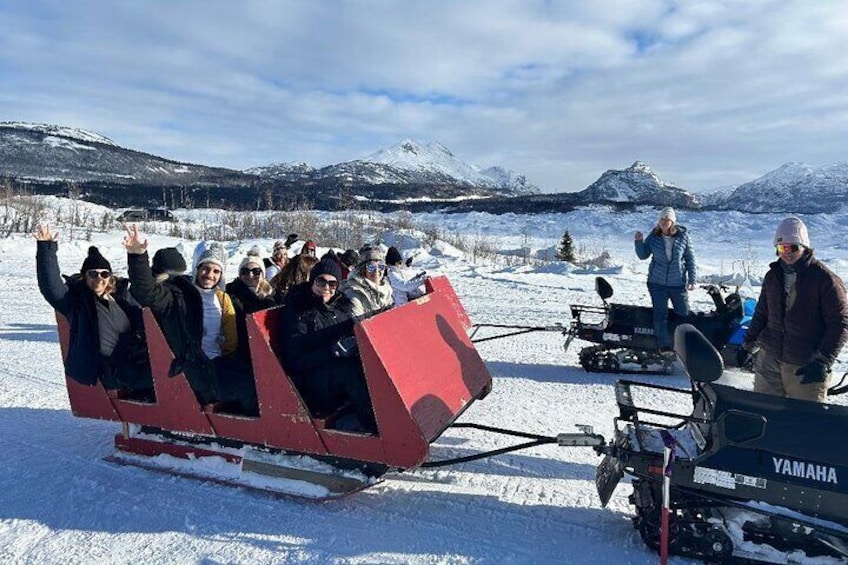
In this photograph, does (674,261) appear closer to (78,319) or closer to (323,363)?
(323,363)

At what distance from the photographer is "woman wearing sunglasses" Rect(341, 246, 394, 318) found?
432 centimetres

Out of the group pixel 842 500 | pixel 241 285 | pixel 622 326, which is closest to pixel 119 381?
pixel 241 285

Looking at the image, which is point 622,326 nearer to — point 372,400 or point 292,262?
point 292,262

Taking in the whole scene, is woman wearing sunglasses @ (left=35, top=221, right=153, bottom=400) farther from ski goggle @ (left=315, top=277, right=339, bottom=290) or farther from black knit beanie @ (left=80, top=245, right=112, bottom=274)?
ski goggle @ (left=315, top=277, right=339, bottom=290)

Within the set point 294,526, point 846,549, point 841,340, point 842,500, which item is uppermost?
point 841,340

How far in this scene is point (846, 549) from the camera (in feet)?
8.68

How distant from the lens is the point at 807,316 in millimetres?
3477

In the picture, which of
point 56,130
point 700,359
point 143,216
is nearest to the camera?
point 700,359

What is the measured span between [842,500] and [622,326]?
4.04 m

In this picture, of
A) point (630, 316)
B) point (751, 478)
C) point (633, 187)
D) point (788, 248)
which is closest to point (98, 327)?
point (751, 478)

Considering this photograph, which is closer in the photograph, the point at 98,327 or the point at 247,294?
the point at 98,327

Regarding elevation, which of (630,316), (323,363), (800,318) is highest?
(800,318)

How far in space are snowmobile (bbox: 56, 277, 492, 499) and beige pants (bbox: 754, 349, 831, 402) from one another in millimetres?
1830

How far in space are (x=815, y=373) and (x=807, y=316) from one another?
37 centimetres
